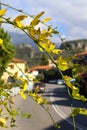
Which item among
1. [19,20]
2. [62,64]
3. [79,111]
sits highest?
[19,20]

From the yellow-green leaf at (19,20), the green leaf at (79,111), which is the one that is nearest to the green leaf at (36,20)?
the yellow-green leaf at (19,20)

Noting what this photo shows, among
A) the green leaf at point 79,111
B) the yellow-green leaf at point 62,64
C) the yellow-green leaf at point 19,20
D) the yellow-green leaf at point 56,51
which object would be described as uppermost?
the yellow-green leaf at point 19,20

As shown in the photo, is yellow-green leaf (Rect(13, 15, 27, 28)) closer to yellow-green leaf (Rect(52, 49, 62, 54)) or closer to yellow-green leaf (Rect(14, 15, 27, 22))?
yellow-green leaf (Rect(14, 15, 27, 22))

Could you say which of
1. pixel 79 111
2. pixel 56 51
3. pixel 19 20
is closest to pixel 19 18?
pixel 19 20

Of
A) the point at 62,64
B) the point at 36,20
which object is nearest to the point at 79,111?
the point at 62,64

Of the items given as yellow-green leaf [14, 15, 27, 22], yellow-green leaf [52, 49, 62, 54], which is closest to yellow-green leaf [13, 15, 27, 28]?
yellow-green leaf [14, 15, 27, 22]

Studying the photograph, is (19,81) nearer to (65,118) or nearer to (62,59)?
(62,59)

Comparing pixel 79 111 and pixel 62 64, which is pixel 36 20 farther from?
pixel 79 111

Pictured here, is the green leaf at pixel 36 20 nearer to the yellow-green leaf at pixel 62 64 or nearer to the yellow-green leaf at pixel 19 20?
the yellow-green leaf at pixel 19 20

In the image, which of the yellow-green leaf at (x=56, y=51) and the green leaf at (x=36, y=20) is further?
the yellow-green leaf at (x=56, y=51)

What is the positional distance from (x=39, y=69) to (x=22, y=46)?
71333 mm

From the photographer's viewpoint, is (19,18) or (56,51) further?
(56,51)

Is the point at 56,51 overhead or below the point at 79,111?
overhead

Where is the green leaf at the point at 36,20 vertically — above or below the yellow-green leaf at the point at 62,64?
above
